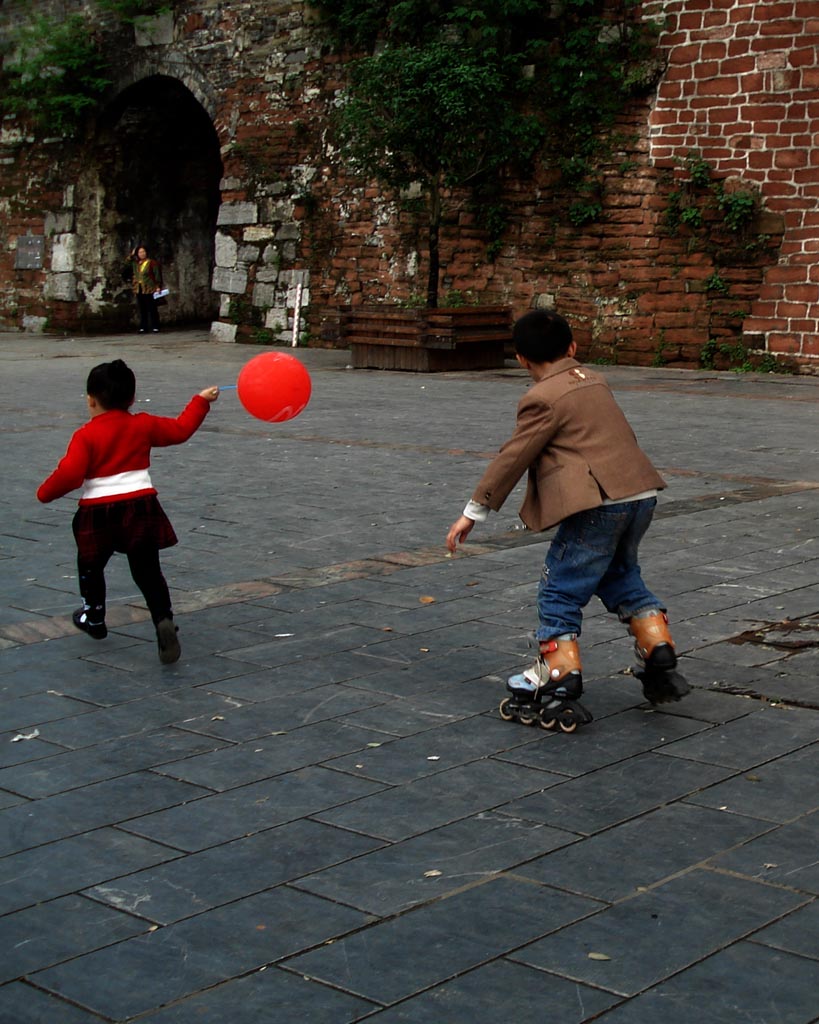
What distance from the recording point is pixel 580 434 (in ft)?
14.1

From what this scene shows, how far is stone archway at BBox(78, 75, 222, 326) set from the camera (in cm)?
2438

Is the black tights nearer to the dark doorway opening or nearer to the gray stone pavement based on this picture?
the gray stone pavement

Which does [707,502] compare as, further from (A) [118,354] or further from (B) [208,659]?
(A) [118,354]

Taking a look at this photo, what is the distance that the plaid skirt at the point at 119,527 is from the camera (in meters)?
5.04

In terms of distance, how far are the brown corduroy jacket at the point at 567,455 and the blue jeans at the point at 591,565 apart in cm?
8

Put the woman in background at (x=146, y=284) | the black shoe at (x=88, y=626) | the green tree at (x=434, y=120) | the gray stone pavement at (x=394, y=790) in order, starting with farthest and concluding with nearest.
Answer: the woman in background at (x=146, y=284)
the green tree at (x=434, y=120)
the black shoe at (x=88, y=626)
the gray stone pavement at (x=394, y=790)

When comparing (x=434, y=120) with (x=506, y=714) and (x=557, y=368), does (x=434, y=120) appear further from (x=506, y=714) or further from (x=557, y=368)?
(x=506, y=714)

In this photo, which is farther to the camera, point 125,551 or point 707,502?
point 707,502

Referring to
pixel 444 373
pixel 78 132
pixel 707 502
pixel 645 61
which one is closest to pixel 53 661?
pixel 707 502

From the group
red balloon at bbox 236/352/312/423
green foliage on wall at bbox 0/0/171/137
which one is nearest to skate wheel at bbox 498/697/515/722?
red balloon at bbox 236/352/312/423

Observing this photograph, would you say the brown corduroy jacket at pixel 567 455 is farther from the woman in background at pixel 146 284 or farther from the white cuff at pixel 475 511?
the woman in background at pixel 146 284

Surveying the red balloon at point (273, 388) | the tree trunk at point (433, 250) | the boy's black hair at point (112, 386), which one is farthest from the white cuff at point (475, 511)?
the tree trunk at point (433, 250)

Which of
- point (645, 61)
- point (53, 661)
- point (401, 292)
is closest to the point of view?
point (53, 661)

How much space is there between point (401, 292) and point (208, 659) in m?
15.1
